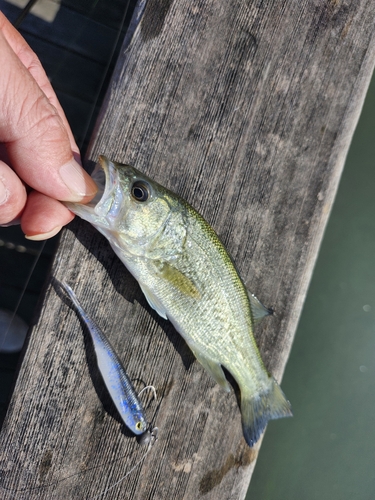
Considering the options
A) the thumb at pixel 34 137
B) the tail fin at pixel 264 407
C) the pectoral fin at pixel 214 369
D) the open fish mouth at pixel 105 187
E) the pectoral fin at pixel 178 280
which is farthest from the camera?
the tail fin at pixel 264 407

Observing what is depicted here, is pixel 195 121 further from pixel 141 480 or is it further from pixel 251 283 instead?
pixel 141 480

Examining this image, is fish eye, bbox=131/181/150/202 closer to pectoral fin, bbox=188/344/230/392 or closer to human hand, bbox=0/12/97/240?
human hand, bbox=0/12/97/240

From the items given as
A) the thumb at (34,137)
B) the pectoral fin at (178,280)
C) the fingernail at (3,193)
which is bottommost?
the pectoral fin at (178,280)

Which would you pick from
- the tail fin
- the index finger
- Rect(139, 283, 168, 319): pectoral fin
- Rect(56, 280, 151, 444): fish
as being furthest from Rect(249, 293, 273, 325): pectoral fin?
the index finger

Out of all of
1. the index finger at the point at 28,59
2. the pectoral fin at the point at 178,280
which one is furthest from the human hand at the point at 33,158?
the pectoral fin at the point at 178,280

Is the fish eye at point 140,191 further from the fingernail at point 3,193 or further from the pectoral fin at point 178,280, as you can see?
the fingernail at point 3,193

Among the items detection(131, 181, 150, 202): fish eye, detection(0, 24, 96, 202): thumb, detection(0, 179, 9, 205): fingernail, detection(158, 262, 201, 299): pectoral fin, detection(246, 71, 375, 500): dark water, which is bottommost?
detection(246, 71, 375, 500): dark water
